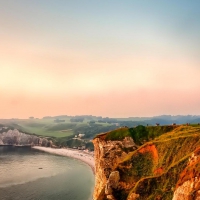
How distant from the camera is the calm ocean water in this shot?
12269cm

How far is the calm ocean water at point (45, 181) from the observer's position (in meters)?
123

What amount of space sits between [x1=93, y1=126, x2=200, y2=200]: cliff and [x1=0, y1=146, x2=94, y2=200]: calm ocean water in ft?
157

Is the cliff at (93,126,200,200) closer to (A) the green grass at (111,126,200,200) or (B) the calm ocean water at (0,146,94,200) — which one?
(A) the green grass at (111,126,200,200)

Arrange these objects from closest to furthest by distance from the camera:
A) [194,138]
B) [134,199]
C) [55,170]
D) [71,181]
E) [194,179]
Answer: [194,179], [134,199], [194,138], [71,181], [55,170]

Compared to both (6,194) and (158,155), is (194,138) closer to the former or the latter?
(158,155)

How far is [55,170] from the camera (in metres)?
180

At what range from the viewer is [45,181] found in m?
150

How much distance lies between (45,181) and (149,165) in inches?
4235

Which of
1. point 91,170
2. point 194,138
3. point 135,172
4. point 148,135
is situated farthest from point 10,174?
point 194,138

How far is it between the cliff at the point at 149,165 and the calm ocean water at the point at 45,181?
47.9m

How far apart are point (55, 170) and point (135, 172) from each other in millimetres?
134107

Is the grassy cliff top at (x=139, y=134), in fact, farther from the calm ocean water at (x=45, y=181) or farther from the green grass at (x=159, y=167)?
the calm ocean water at (x=45, y=181)

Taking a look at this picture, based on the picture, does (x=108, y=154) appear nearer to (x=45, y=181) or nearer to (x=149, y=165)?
(x=149, y=165)

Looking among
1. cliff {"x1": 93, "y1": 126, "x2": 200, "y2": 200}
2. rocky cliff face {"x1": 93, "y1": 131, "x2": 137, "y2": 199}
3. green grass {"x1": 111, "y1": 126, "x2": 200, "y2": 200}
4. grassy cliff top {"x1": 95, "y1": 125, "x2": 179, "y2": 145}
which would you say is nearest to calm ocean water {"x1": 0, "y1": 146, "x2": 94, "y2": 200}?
rocky cliff face {"x1": 93, "y1": 131, "x2": 137, "y2": 199}
